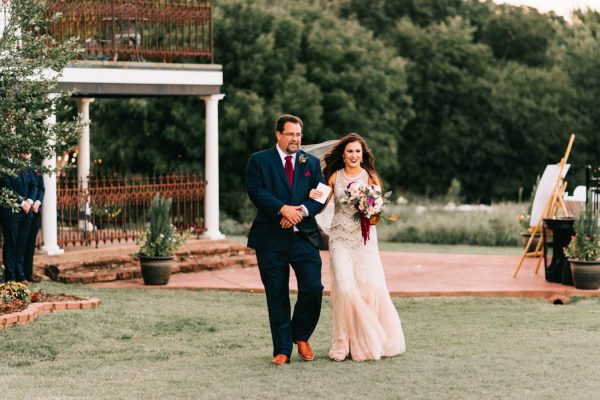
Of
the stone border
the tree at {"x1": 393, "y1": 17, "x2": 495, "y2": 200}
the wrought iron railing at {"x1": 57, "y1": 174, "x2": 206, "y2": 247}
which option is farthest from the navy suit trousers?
the tree at {"x1": 393, "y1": 17, "x2": 495, "y2": 200}

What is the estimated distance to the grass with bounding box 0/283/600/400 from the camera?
855 centimetres

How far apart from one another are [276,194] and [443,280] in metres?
6.84

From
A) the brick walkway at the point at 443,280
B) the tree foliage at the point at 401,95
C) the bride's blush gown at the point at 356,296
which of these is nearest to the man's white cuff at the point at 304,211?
the bride's blush gown at the point at 356,296

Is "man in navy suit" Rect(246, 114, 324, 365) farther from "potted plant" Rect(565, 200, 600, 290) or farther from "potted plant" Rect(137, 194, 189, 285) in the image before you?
"potted plant" Rect(137, 194, 189, 285)

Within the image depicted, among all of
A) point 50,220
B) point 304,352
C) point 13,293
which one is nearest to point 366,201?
point 304,352

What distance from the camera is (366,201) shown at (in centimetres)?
984

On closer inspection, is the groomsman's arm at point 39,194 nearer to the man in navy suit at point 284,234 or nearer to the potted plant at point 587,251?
the man in navy suit at point 284,234

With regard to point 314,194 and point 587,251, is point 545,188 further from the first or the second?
point 314,194

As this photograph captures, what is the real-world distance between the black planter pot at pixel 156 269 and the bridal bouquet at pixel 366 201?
20.4 ft

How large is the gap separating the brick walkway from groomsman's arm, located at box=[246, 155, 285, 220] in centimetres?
566

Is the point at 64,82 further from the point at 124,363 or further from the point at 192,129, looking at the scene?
the point at 192,129

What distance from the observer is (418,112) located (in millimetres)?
41156

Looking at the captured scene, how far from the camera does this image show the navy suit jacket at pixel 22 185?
1477cm

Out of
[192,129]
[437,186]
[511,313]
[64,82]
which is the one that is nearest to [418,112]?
[437,186]
